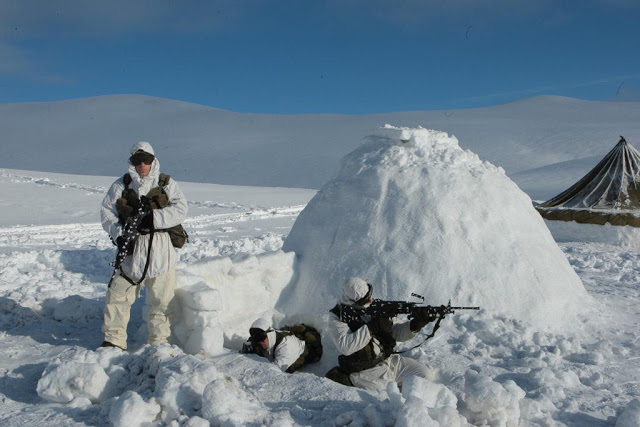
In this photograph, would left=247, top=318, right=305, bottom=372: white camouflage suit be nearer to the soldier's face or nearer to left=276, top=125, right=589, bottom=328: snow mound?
left=276, top=125, right=589, bottom=328: snow mound

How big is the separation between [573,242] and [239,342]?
774 centimetres

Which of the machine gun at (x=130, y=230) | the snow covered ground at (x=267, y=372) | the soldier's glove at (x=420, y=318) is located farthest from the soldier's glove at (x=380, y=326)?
the machine gun at (x=130, y=230)

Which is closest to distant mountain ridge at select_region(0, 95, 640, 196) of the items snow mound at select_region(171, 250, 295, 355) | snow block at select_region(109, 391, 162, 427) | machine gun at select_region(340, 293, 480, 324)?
snow mound at select_region(171, 250, 295, 355)

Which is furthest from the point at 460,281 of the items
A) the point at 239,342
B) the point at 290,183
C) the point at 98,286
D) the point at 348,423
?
the point at 290,183

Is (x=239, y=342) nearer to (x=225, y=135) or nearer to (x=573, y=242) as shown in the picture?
(x=573, y=242)

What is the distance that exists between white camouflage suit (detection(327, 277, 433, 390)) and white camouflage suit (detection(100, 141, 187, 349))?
1.10 meters

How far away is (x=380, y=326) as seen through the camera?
3.28m

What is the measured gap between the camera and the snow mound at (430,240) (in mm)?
4219

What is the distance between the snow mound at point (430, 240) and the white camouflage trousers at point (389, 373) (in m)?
0.76

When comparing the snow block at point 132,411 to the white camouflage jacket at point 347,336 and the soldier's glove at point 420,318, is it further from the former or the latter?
the soldier's glove at point 420,318

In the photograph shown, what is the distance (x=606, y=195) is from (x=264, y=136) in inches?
1587

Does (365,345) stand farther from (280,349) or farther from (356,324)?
(280,349)

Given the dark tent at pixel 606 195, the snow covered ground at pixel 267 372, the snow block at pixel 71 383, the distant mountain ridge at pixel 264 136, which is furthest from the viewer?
the distant mountain ridge at pixel 264 136

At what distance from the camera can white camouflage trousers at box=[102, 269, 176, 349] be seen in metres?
3.46
